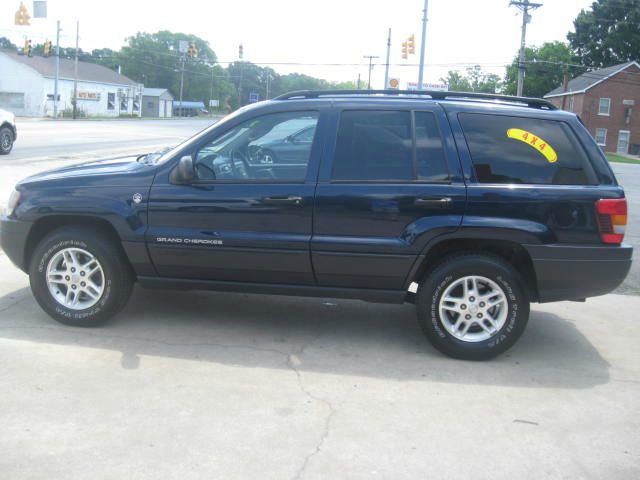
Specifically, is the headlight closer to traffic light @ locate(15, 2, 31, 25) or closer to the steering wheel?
the steering wheel

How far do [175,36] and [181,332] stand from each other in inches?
4565

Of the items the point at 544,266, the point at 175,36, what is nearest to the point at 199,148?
the point at 544,266

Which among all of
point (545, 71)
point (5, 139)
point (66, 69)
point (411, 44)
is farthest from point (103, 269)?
point (545, 71)

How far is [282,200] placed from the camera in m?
4.77

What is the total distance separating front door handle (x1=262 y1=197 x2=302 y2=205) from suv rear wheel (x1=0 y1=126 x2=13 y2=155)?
1503 cm

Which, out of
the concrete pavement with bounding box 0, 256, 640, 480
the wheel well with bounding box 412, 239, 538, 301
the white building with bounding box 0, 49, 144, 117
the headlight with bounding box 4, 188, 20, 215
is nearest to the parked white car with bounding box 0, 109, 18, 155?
the concrete pavement with bounding box 0, 256, 640, 480

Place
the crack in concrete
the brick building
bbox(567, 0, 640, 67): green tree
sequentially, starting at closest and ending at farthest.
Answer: the crack in concrete → the brick building → bbox(567, 0, 640, 67): green tree

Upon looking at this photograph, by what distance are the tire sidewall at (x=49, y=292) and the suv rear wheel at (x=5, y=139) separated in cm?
1394

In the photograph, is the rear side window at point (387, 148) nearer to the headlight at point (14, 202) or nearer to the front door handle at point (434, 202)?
the front door handle at point (434, 202)

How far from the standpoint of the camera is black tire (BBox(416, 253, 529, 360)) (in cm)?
470

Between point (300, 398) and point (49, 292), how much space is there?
232 centimetres

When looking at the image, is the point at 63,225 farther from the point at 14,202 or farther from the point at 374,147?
the point at 374,147

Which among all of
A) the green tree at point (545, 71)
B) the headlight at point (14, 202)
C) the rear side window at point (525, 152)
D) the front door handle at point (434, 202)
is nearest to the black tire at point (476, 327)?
the front door handle at point (434, 202)

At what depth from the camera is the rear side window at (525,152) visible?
4711 millimetres
